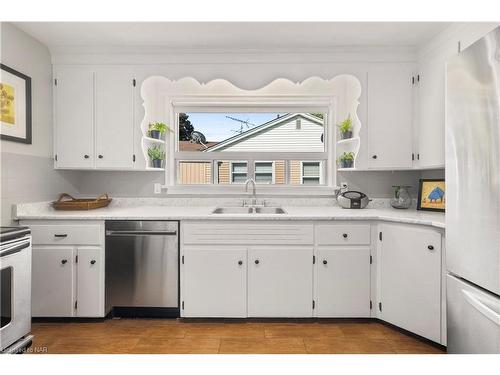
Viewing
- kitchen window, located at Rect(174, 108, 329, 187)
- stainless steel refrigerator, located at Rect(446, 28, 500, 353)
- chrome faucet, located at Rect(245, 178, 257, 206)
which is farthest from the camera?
kitchen window, located at Rect(174, 108, 329, 187)

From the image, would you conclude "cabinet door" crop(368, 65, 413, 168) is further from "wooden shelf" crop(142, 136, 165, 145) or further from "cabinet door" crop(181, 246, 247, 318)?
"wooden shelf" crop(142, 136, 165, 145)

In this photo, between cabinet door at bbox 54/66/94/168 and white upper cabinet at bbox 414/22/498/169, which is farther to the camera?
cabinet door at bbox 54/66/94/168

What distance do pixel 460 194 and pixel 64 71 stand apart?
313cm

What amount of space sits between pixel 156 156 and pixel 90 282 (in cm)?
121

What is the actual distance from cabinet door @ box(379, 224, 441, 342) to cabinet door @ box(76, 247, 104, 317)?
2.17m

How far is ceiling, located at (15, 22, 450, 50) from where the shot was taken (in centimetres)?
230

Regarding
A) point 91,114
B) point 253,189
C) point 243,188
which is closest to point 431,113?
point 253,189

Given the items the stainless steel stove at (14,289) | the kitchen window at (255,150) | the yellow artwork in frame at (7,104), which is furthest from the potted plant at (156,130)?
the stainless steel stove at (14,289)

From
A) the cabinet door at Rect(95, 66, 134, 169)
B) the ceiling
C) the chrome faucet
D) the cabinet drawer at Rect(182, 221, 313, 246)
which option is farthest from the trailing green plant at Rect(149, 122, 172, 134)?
the cabinet drawer at Rect(182, 221, 313, 246)

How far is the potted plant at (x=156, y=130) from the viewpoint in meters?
2.75

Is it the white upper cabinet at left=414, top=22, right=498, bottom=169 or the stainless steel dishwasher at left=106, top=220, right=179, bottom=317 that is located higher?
the white upper cabinet at left=414, top=22, right=498, bottom=169

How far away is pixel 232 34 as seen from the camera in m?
2.44

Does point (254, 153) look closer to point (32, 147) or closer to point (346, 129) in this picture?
point (346, 129)
